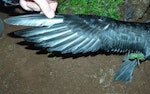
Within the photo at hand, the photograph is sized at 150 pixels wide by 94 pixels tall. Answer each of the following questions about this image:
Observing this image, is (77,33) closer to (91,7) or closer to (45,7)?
(45,7)

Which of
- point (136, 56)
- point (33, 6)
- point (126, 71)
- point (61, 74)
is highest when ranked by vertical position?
point (33, 6)

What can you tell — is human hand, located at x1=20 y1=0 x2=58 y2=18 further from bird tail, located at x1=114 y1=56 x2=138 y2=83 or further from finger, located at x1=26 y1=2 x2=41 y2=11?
bird tail, located at x1=114 y1=56 x2=138 y2=83

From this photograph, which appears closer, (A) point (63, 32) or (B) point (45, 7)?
(B) point (45, 7)

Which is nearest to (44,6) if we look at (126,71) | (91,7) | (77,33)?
(77,33)

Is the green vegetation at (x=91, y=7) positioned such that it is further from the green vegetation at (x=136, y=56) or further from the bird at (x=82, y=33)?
the bird at (x=82, y=33)

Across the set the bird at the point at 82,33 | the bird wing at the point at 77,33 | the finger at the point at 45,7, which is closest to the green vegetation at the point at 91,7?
the bird at the point at 82,33

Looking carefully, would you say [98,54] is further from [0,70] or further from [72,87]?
[0,70]

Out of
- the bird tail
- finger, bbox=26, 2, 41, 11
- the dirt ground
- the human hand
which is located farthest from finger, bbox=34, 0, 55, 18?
the bird tail
